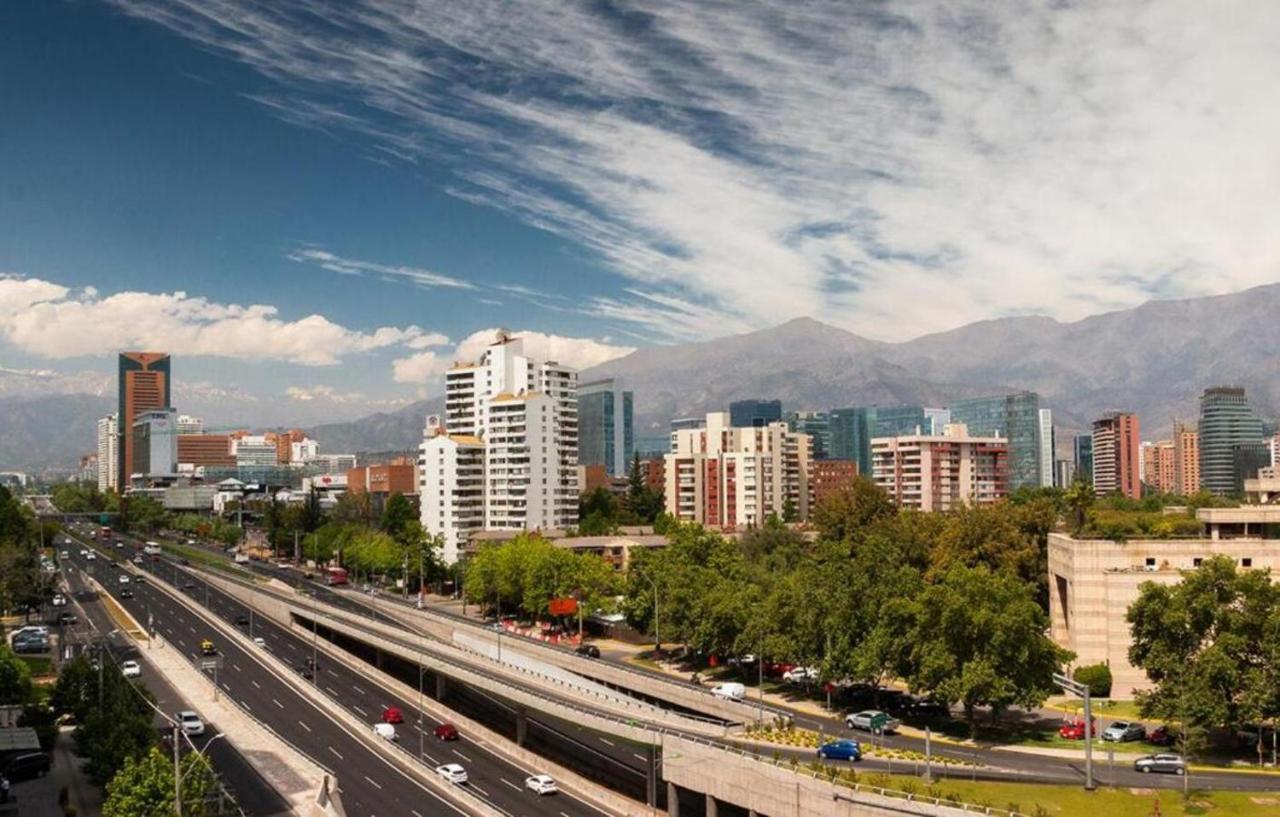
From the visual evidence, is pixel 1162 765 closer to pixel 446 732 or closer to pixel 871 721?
pixel 871 721

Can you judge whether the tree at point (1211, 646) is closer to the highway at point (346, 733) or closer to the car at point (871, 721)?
the car at point (871, 721)

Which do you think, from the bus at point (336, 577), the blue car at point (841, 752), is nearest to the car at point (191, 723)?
the blue car at point (841, 752)

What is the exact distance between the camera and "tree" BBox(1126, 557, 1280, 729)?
199ft

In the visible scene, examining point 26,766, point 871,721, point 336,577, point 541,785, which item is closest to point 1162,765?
point 871,721

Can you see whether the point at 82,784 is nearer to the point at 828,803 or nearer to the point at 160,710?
the point at 160,710

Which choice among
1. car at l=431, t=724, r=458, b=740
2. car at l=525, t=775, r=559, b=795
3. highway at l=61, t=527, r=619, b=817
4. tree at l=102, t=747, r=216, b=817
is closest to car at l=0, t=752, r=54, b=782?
highway at l=61, t=527, r=619, b=817

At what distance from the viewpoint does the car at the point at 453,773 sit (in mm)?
66000

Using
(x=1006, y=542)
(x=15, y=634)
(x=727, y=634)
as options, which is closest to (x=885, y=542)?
(x=1006, y=542)

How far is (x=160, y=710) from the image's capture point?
258 feet

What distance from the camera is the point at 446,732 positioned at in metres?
79.2

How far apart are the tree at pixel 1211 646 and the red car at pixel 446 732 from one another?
45.2 meters

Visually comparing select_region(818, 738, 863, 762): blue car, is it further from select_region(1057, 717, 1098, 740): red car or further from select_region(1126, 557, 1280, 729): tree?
select_region(1126, 557, 1280, 729): tree

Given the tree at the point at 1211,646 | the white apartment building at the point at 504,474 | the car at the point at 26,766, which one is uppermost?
the white apartment building at the point at 504,474

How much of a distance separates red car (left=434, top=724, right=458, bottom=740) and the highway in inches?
22.1
